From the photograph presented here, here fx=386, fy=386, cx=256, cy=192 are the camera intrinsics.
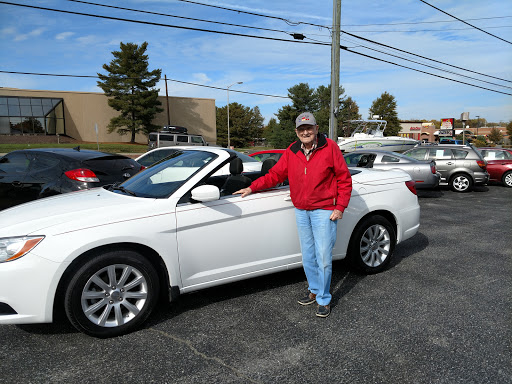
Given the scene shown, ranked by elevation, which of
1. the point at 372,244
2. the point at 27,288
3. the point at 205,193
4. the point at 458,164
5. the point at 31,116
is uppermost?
the point at 31,116

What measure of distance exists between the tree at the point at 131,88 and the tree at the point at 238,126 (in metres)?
25.1

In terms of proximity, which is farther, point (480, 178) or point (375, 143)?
point (375, 143)

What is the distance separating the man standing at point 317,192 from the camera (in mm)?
3350

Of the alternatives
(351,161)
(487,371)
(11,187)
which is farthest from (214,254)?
(351,161)

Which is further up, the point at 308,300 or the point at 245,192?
the point at 245,192

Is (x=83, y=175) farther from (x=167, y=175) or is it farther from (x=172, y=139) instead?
(x=172, y=139)

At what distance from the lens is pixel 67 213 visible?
310 centimetres

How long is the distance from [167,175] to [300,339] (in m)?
1.98

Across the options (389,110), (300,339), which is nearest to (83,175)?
(300,339)

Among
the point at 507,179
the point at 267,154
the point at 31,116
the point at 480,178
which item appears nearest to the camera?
the point at 267,154

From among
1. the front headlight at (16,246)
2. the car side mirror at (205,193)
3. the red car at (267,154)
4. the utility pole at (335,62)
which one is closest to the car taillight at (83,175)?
the front headlight at (16,246)

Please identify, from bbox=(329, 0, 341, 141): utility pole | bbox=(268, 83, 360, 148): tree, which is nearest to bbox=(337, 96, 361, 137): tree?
bbox=(268, 83, 360, 148): tree

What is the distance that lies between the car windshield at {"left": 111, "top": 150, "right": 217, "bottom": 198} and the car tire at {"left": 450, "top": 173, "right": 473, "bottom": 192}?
455 inches

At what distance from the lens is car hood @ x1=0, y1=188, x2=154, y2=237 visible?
9.55ft
